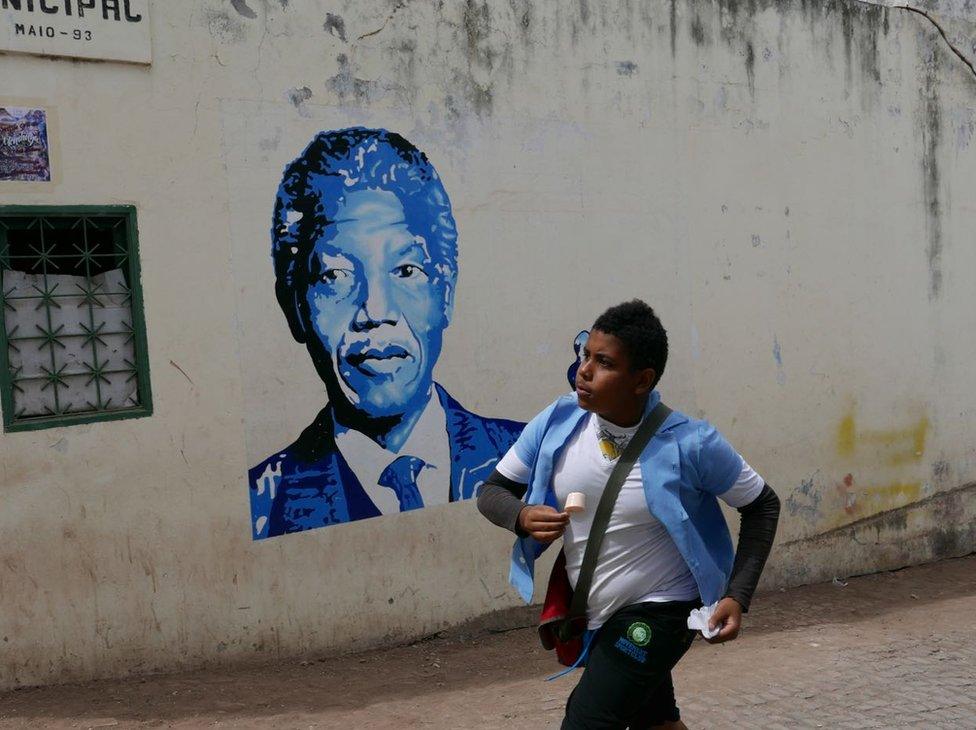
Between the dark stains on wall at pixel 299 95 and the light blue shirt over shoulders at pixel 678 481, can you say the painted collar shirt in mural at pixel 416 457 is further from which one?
the light blue shirt over shoulders at pixel 678 481

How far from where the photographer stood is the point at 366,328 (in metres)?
5.93

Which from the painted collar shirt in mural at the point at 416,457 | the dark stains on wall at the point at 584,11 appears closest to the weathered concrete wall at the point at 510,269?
the dark stains on wall at the point at 584,11

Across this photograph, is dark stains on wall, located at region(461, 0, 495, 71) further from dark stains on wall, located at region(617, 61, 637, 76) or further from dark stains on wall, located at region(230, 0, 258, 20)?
dark stains on wall, located at region(230, 0, 258, 20)

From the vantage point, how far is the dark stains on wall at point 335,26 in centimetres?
573

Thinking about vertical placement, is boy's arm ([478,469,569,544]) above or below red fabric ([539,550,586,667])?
above

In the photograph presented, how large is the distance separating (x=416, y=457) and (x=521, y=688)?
49.7 inches

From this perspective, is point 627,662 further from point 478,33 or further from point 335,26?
point 478,33

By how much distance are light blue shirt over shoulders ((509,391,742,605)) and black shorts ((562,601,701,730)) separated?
0.45 feet

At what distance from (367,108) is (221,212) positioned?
0.94 m

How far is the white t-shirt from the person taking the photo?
3.34 m

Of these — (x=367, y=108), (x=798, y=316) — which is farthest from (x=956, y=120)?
(x=367, y=108)

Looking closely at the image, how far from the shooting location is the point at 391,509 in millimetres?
6008

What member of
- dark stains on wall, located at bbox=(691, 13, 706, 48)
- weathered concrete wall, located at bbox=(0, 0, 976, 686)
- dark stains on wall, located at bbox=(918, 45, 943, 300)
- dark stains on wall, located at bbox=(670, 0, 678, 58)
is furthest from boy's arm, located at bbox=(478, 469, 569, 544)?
dark stains on wall, located at bbox=(918, 45, 943, 300)

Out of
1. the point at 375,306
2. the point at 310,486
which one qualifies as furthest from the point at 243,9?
the point at 310,486
